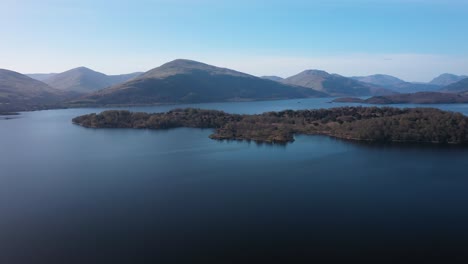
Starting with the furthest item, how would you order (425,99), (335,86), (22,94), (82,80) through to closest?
(335,86) < (82,80) < (22,94) < (425,99)

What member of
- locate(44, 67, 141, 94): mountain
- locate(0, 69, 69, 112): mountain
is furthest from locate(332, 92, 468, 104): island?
locate(44, 67, 141, 94): mountain

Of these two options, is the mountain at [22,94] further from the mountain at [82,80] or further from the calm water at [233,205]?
the calm water at [233,205]

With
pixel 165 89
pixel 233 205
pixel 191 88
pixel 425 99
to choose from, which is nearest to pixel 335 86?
pixel 425 99

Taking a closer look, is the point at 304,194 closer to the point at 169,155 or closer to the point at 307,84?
the point at 169,155

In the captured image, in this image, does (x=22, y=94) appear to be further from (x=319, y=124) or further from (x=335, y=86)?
(x=335, y=86)

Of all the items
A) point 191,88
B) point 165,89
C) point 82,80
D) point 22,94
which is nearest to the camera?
point 22,94

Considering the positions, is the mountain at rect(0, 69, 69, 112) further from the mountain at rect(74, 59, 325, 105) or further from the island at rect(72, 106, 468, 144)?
the island at rect(72, 106, 468, 144)

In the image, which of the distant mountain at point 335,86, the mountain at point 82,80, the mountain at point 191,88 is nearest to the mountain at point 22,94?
the mountain at point 191,88
